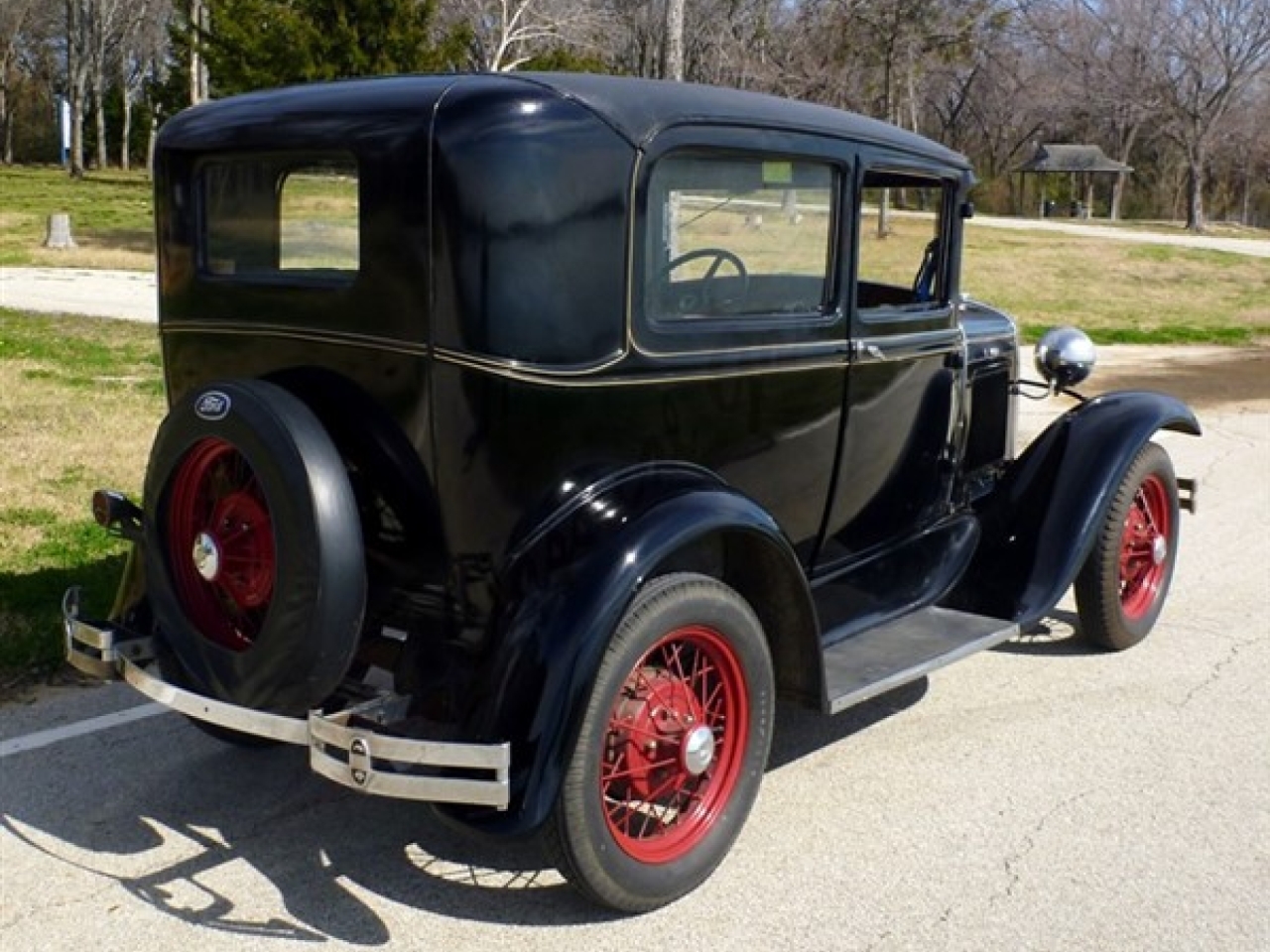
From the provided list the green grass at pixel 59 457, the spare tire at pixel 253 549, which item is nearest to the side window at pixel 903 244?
the spare tire at pixel 253 549

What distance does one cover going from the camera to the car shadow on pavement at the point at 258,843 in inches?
129

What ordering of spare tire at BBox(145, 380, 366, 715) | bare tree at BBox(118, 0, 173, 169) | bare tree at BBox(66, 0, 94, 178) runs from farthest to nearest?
bare tree at BBox(118, 0, 173, 169) → bare tree at BBox(66, 0, 94, 178) → spare tire at BBox(145, 380, 366, 715)

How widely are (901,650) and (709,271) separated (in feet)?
4.04

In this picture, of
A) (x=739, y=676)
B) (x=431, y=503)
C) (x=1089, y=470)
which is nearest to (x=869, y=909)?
(x=739, y=676)

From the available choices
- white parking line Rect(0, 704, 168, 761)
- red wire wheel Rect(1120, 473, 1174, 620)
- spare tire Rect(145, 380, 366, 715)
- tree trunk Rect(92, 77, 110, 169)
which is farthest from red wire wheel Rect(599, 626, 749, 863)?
tree trunk Rect(92, 77, 110, 169)

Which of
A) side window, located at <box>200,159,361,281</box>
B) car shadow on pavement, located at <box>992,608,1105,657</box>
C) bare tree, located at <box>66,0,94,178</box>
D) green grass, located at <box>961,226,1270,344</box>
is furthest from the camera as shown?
bare tree, located at <box>66,0,94,178</box>

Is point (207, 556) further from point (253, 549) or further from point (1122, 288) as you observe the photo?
point (1122, 288)

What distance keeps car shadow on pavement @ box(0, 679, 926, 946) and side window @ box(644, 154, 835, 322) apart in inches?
52.7

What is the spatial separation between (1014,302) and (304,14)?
40.2ft

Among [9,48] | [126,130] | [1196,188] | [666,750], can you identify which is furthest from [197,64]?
[666,750]

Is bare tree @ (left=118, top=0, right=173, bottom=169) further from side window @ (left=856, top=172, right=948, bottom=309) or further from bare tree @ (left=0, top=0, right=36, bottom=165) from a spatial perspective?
side window @ (left=856, top=172, right=948, bottom=309)

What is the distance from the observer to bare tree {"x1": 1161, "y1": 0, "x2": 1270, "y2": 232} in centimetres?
4322

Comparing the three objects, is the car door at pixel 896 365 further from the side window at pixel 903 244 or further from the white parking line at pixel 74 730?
the white parking line at pixel 74 730

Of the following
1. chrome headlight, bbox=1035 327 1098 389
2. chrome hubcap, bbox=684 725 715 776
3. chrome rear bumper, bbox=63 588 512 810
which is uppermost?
chrome headlight, bbox=1035 327 1098 389
